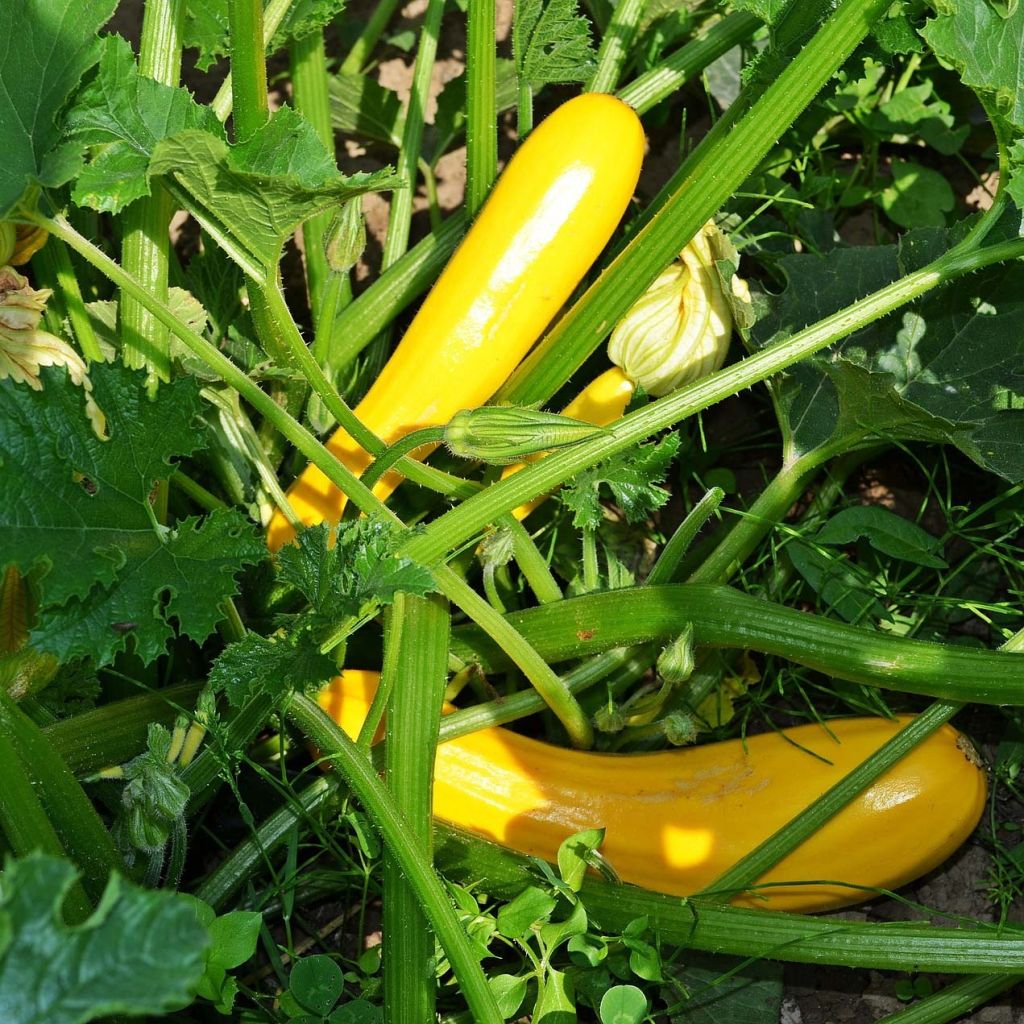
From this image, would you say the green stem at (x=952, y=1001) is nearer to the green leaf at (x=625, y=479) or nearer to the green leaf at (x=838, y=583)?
the green leaf at (x=838, y=583)

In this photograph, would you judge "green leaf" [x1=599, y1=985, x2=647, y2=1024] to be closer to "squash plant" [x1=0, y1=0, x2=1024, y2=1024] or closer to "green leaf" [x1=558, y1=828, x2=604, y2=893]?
"squash plant" [x1=0, y1=0, x2=1024, y2=1024]

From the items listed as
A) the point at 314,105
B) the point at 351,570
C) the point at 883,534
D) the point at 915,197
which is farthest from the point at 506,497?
the point at 915,197

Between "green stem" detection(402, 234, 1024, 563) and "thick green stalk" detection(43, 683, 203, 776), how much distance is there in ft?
1.56

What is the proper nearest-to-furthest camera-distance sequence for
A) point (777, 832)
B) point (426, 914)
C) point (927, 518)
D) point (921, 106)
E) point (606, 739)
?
point (426, 914) → point (777, 832) → point (606, 739) → point (927, 518) → point (921, 106)

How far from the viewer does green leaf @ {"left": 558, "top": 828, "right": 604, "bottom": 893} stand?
1.79 meters

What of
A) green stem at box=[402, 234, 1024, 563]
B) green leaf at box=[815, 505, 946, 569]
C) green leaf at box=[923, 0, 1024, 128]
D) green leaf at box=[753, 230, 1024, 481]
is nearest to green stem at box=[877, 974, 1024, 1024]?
green leaf at box=[815, 505, 946, 569]

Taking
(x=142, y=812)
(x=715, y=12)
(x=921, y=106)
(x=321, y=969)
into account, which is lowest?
(x=321, y=969)

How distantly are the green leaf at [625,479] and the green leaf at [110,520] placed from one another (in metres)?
0.54

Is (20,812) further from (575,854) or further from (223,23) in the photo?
(223,23)

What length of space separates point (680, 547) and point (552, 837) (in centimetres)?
51

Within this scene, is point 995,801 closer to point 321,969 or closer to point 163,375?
point 321,969

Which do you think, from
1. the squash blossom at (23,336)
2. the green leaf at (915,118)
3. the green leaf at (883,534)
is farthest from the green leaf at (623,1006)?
the green leaf at (915,118)

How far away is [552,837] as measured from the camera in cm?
204

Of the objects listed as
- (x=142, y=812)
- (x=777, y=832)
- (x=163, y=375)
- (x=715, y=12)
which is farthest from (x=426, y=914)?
(x=715, y=12)
